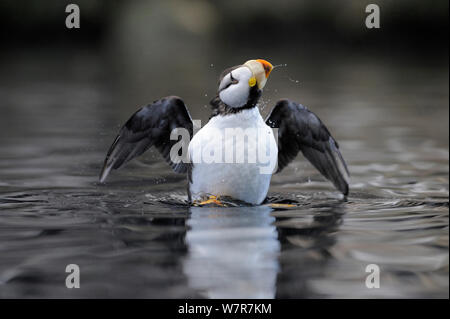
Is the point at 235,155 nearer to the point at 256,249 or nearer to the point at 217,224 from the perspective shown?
the point at 217,224

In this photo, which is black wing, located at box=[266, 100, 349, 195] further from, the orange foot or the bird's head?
the orange foot

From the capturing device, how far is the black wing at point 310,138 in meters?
6.53

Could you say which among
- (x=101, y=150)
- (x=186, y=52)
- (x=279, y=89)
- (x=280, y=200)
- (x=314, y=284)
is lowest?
(x=314, y=284)

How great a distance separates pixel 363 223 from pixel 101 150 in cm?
447

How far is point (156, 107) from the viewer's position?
6457 millimetres

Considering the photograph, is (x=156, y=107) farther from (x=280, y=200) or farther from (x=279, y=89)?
(x=279, y=89)

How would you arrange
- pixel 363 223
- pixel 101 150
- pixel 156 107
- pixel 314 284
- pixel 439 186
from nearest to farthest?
pixel 314 284, pixel 363 223, pixel 156 107, pixel 439 186, pixel 101 150

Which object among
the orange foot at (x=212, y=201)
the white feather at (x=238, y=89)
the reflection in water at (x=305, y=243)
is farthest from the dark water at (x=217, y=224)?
the white feather at (x=238, y=89)

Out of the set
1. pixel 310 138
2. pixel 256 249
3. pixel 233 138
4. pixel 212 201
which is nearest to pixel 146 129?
pixel 212 201

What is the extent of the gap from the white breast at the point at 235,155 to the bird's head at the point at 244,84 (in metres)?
0.10

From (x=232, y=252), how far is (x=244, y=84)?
161 centimetres

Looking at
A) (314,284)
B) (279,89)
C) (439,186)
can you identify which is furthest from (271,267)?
(279,89)

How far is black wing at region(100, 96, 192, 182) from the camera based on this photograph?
647cm

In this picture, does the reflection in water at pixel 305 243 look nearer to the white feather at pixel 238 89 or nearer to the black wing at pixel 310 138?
the black wing at pixel 310 138
